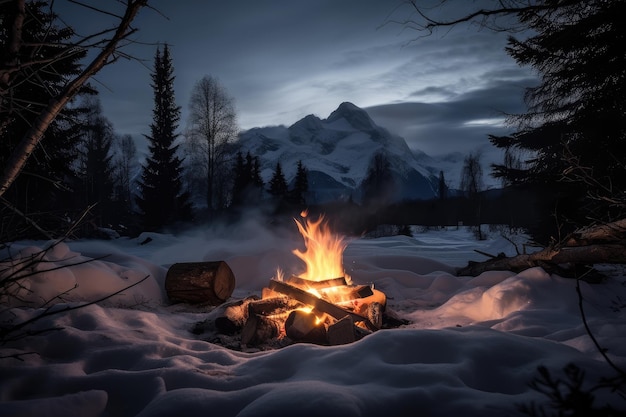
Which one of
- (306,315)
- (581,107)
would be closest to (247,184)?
(581,107)

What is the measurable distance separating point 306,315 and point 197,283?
2.93m

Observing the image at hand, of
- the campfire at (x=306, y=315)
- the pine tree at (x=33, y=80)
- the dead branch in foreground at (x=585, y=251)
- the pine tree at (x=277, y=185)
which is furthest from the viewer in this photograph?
the pine tree at (x=277, y=185)

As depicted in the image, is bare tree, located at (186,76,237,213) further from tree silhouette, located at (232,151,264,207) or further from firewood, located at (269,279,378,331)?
firewood, located at (269,279,378,331)

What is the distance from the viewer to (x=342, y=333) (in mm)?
4594

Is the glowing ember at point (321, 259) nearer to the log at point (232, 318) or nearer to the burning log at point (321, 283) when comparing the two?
the burning log at point (321, 283)

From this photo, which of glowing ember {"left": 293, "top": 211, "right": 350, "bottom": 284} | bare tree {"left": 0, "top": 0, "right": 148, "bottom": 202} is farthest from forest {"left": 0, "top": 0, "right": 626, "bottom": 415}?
glowing ember {"left": 293, "top": 211, "right": 350, "bottom": 284}

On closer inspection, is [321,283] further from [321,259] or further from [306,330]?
[306,330]

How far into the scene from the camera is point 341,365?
296 centimetres

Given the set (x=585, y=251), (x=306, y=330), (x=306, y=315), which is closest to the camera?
(x=306, y=330)

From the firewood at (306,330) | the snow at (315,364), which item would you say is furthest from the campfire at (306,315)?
the snow at (315,364)

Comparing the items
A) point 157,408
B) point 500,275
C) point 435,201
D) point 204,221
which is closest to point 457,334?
point 157,408

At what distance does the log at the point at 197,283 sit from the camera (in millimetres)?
7094

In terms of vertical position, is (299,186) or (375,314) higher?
(299,186)

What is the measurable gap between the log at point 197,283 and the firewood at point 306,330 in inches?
101
